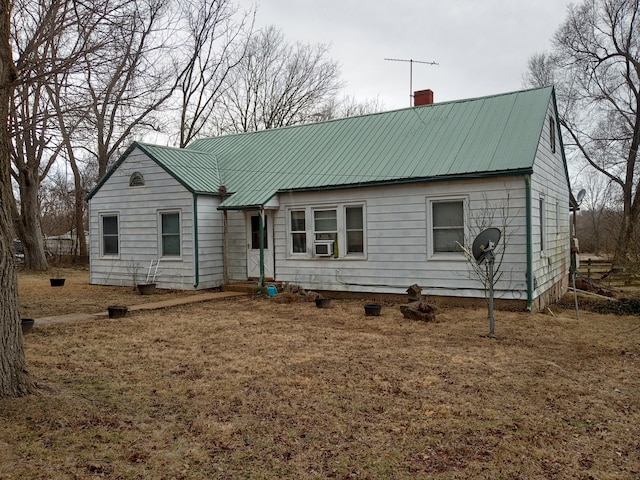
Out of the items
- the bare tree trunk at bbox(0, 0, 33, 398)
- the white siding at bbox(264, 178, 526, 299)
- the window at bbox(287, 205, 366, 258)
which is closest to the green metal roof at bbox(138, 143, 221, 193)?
the white siding at bbox(264, 178, 526, 299)

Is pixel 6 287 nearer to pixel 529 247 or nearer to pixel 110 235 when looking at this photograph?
pixel 529 247

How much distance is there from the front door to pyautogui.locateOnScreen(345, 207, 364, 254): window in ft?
8.28

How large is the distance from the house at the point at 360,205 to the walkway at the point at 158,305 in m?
1.02

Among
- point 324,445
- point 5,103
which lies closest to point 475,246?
point 324,445

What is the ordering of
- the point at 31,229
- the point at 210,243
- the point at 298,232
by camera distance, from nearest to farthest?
the point at 298,232, the point at 210,243, the point at 31,229

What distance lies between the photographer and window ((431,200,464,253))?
39.5 ft

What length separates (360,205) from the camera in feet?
44.0

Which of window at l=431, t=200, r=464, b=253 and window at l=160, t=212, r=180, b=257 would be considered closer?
window at l=431, t=200, r=464, b=253

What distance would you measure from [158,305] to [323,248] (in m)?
4.54

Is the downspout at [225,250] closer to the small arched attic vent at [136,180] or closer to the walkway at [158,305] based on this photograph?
the walkway at [158,305]

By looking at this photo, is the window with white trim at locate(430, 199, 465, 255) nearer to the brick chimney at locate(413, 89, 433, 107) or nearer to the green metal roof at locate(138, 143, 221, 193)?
the brick chimney at locate(413, 89, 433, 107)

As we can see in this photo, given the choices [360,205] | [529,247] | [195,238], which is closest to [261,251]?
[195,238]

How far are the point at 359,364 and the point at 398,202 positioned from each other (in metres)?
6.47

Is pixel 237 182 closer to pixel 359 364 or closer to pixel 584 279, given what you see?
pixel 359 364
